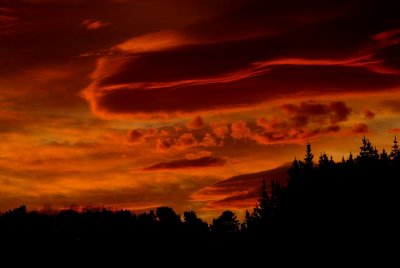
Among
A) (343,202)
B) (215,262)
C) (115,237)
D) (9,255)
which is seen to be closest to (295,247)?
(343,202)

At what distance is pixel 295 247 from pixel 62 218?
75772 mm

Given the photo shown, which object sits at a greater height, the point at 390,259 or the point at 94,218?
the point at 94,218

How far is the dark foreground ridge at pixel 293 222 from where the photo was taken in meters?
132

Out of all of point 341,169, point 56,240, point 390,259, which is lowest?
point 390,259

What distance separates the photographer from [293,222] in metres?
154

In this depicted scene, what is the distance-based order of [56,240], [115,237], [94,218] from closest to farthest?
1. [56,240]
2. [115,237]
3. [94,218]

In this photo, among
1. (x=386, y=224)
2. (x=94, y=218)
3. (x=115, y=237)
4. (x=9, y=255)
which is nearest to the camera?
(x=386, y=224)

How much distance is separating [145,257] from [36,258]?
1160 inches

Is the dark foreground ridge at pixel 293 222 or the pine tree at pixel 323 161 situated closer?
the dark foreground ridge at pixel 293 222

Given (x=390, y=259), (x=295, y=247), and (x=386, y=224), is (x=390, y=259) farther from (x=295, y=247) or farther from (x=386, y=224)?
(x=295, y=247)

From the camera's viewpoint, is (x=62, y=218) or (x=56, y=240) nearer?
(x=56, y=240)

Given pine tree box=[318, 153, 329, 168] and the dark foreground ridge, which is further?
pine tree box=[318, 153, 329, 168]

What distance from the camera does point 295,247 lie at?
140375mm

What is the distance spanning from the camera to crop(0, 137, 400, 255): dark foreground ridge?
432 ft
